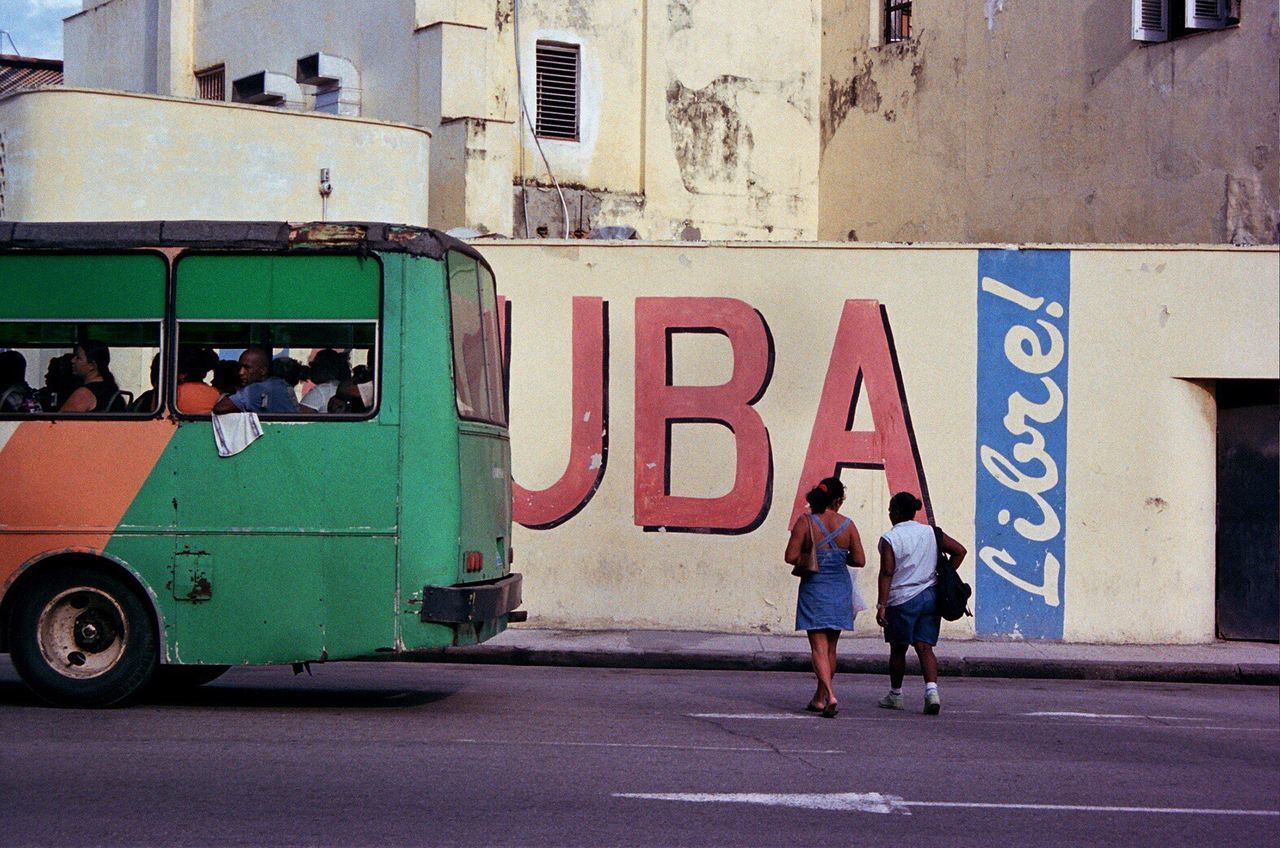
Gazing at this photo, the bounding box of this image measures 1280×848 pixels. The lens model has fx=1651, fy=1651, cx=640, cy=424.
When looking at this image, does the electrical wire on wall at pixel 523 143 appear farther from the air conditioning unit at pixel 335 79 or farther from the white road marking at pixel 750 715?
the white road marking at pixel 750 715

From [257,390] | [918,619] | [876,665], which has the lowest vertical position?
[876,665]

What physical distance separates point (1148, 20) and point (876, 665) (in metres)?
8.98

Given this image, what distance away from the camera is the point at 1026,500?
1669cm

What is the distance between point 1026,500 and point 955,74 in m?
7.53

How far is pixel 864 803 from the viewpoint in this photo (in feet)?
26.5

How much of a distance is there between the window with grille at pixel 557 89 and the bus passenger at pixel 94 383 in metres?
12.5

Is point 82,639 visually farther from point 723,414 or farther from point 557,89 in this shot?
point 557,89

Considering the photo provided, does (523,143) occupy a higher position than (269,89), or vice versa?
(269,89)

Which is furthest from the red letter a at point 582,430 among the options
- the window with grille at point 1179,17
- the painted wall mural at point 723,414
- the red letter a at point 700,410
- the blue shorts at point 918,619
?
the window with grille at point 1179,17

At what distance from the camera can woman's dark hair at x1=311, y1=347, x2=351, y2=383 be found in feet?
33.5

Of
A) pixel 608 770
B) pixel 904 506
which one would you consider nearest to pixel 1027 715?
pixel 904 506

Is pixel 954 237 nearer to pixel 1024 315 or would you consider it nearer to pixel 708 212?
pixel 708 212

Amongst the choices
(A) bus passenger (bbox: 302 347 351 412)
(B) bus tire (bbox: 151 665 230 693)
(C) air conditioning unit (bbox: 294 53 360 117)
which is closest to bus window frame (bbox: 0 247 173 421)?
(A) bus passenger (bbox: 302 347 351 412)

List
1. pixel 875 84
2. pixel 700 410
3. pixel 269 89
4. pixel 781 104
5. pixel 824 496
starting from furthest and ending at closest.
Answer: pixel 781 104 < pixel 875 84 < pixel 269 89 < pixel 700 410 < pixel 824 496
